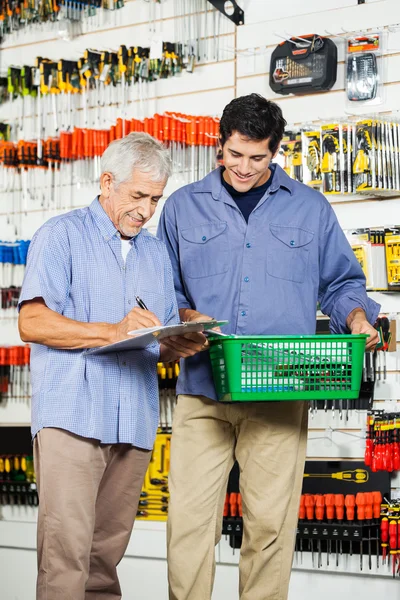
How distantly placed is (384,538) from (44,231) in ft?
8.04

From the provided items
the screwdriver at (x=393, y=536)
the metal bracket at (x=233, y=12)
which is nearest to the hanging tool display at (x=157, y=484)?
the screwdriver at (x=393, y=536)

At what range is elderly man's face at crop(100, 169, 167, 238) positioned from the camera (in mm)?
2924

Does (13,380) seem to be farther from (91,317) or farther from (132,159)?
(132,159)

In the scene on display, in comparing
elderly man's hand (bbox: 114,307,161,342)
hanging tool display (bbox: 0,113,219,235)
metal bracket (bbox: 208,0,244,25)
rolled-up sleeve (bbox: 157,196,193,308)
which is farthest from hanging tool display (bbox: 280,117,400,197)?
elderly man's hand (bbox: 114,307,161,342)

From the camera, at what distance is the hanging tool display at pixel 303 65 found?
4652mm

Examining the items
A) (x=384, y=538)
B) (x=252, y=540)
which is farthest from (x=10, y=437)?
(x=252, y=540)

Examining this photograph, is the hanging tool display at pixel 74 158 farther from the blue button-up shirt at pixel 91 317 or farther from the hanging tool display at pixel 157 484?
the blue button-up shirt at pixel 91 317

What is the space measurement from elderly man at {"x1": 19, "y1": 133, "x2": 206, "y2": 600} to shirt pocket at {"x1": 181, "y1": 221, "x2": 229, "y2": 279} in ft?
0.81

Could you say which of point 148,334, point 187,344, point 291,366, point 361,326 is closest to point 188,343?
point 187,344

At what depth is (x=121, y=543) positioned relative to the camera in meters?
3.09

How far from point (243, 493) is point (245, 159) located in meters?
1.18

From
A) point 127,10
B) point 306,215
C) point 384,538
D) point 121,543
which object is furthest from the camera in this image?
point 127,10

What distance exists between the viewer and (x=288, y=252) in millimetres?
3303

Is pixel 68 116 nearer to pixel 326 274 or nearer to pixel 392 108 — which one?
pixel 392 108
